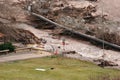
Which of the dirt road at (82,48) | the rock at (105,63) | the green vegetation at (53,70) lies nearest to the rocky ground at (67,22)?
the dirt road at (82,48)

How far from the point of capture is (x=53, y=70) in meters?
26.5

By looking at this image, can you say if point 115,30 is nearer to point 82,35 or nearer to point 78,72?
point 82,35

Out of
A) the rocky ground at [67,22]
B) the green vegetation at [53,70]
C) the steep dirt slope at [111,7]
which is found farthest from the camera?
the steep dirt slope at [111,7]

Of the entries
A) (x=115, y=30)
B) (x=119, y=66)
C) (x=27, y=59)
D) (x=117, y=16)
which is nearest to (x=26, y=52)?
(x=27, y=59)

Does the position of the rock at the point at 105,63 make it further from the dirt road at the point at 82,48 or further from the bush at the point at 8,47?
the bush at the point at 8,47

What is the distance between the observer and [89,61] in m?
31.8

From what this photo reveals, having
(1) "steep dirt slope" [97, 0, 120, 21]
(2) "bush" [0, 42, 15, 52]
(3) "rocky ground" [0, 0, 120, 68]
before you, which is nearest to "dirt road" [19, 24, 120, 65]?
(3) "rocky ground" [0, 0, 120, 68]

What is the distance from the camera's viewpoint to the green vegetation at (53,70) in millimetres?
24673

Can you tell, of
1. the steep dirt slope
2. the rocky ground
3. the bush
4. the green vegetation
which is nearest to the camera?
the green vegetation

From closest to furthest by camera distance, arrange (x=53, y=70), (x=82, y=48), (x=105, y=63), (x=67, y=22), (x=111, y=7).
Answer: (x=53, y=70) < (x=105, y=63) < (x=82, y=48) < (x=67, y=22) < (x=111, y=7)

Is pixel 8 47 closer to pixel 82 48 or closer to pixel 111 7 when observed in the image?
pixel 82 48

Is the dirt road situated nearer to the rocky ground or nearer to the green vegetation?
the rocky ground

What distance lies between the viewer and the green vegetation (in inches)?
971

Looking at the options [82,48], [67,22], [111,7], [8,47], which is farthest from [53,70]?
[111,7]
